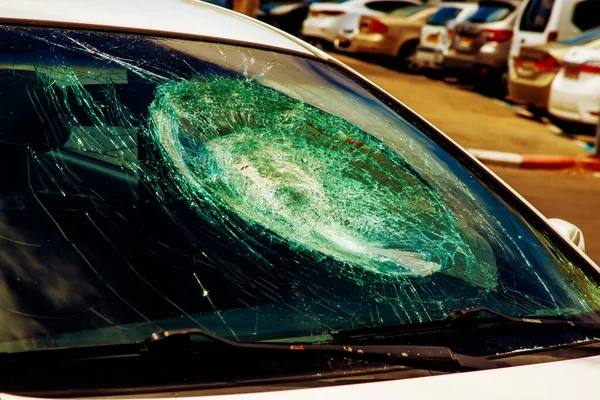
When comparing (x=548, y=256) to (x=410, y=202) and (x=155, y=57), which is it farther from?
(x=155, y=57)

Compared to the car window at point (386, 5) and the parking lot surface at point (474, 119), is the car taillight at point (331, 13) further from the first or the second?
the parking lot surface at point (474, 119)

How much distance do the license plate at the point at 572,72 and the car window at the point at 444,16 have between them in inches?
228

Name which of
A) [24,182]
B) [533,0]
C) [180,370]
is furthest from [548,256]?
[533,0]

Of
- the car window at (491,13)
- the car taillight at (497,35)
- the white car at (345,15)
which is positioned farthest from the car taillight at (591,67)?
the white car at (345,15)

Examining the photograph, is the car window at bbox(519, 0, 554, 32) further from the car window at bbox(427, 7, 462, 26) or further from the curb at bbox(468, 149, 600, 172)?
the curb at bbox(468, 149, 600, 172)

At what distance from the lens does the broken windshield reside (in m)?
1.78

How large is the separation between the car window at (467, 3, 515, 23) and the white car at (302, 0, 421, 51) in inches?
161

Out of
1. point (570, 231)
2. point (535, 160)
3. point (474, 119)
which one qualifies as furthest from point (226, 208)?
point (474, 119)

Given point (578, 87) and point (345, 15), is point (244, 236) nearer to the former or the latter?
point (578, 87)

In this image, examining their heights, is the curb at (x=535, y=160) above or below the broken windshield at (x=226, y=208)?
below

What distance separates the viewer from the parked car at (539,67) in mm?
10969

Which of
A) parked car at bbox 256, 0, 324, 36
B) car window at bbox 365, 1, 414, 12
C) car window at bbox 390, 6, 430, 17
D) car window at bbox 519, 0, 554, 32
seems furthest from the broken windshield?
parked car at bbox 256, 0, 324, 36

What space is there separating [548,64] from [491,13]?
3685 millimetres

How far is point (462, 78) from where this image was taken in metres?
16.7
